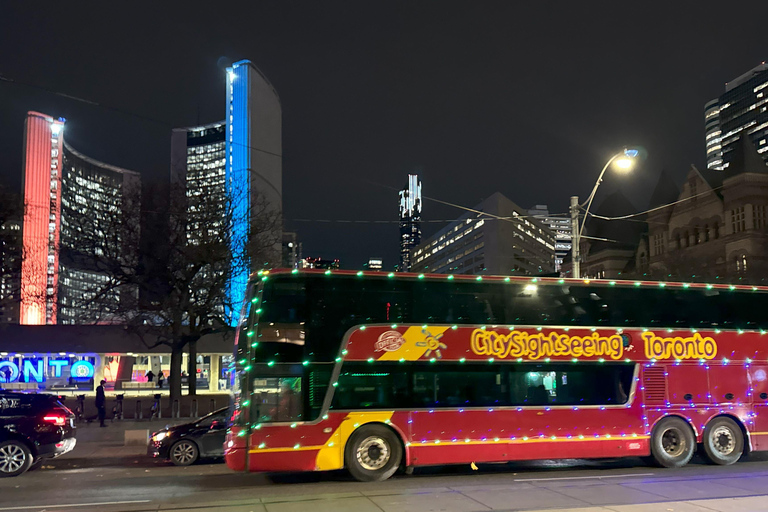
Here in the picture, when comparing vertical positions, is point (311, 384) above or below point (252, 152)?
below

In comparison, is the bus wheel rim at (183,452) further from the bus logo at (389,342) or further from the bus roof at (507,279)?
the bus logo at (389,342)

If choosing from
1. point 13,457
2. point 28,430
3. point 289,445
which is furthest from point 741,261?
point 13,457

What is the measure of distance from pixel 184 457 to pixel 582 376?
9.17 meters

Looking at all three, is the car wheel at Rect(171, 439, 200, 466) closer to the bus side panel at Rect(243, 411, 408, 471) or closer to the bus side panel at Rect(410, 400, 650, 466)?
the bus side panel at Rect(243, 411, 408, 471)

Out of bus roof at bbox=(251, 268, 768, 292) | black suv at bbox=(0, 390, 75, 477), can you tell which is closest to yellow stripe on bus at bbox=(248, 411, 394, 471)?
bus roof at bbox=(251, 268, 768, 292)

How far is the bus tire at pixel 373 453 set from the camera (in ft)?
40.2

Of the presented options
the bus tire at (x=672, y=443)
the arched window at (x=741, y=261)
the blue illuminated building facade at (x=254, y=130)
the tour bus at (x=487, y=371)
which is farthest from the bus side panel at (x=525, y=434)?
the arched window at (x=741, y=261)

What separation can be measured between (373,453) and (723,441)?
788 centimetres

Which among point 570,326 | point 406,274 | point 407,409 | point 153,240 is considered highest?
point 153,240

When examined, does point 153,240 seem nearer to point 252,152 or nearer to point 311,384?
point 311,384

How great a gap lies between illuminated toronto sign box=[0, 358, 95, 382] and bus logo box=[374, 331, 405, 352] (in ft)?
94.1

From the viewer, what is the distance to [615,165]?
1902cm

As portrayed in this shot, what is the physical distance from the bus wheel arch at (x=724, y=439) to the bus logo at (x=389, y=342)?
720 centimetres

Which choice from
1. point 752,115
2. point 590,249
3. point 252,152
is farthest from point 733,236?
point 752,115
